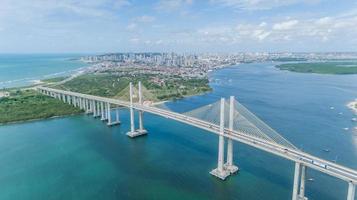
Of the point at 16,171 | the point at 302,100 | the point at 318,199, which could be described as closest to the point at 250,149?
the point at 318,199

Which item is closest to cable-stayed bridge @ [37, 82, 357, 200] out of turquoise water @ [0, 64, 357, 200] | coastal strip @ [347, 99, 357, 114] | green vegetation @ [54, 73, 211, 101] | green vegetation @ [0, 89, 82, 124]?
turquoise water @ [0, 64, 357, 200]

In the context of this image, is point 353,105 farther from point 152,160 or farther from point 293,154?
point 152,160

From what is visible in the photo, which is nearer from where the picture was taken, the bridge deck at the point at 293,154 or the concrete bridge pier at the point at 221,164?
the bridge deck at the point at 293,154

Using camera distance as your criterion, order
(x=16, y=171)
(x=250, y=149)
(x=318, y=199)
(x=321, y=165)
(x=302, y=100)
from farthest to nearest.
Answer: (x=302, y=100) < (x=250, y=149) < (x=16, y=171) < (x=318, y=199) < (x=321, y=165)

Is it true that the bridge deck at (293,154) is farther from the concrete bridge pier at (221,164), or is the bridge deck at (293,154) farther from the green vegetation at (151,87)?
the green vegetation at (151,87)

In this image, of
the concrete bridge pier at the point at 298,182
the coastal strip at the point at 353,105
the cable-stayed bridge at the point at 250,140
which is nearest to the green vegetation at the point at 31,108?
the cable-stayed bridge at the point at 250,140

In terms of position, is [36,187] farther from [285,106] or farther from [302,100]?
[302,100]
